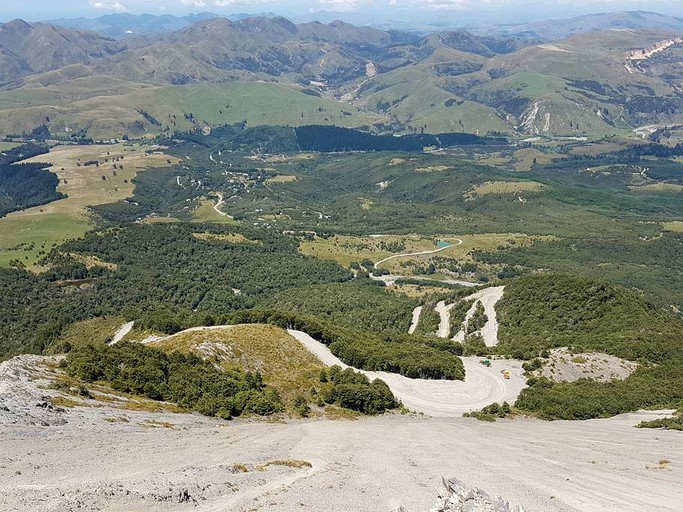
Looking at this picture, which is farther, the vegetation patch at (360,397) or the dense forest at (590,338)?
the dense forest at (590,338)

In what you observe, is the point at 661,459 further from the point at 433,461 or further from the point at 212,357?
the point at 212,357

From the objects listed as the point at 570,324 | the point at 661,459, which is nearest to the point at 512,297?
the point at 570,324

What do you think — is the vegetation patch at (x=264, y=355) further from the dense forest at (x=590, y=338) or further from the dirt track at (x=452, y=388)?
the dense forest at (x=590, y=338)

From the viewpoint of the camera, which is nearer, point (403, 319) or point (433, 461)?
point (433, 461)

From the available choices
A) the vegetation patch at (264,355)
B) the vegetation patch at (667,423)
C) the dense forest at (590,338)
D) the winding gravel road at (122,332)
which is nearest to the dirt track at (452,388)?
the dense forest at (590,338)

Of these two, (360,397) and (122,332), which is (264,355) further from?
(122,332)

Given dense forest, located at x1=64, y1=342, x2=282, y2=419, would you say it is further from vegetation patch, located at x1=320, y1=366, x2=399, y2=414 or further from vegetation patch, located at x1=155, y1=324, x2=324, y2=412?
vegetation patch, located at x1=320, y1=366, x2=399, y2=414

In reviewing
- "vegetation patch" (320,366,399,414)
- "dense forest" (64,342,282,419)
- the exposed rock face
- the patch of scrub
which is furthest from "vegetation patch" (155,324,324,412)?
the exposed rock face
